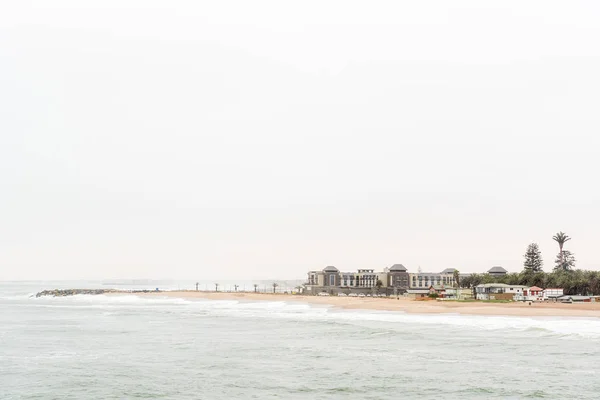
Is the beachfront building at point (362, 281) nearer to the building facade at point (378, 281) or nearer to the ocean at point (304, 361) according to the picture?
the building facade at point (378, 281)

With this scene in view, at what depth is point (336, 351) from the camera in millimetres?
43344

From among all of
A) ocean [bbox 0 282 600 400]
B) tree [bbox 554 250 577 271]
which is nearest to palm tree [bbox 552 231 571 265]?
tree [bbox 554 250 577 271]

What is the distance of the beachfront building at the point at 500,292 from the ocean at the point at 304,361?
48.7m

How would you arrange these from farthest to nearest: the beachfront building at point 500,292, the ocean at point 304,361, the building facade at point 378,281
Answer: the building facade at point 378,281, the beachfront building at point 500,292, the ocean at point 304,361

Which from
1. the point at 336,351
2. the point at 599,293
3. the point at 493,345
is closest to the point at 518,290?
the point at 599,293

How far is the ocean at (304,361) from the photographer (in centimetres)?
2994

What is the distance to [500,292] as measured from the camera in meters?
112

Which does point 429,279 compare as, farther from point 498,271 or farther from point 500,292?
point 500,292

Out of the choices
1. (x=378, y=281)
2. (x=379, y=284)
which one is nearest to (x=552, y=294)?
(x=379, y=284)

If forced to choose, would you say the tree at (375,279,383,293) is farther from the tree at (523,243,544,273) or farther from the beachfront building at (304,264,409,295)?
the tree at (523,243,544,273)

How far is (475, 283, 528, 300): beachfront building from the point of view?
11056 centimetres

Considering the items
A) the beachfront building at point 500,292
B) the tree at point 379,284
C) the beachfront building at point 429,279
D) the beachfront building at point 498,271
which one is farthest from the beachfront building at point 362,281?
the beachfront building at point 500,292

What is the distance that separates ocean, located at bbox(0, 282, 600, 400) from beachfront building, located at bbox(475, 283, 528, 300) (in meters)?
48.7

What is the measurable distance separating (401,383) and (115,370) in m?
16.9
